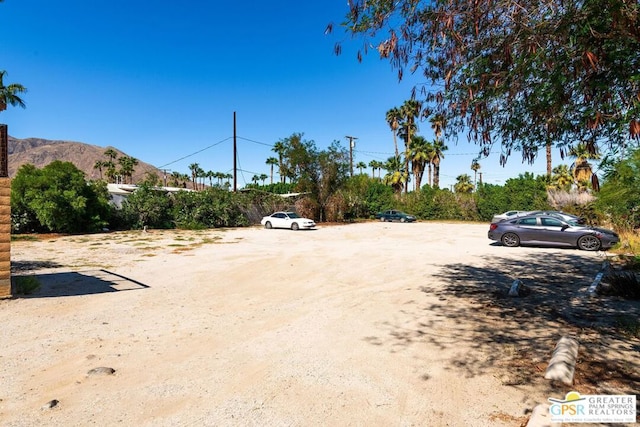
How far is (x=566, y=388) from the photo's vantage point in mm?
3334

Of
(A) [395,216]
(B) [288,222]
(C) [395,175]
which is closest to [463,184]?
(C) [395,175]

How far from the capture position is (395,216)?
36.0 m

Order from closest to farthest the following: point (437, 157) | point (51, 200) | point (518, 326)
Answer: point (518, 326), point (51, 200), point (437, 157)

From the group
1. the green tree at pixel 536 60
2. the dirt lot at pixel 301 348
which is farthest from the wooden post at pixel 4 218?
the green tree at pixel 536 60

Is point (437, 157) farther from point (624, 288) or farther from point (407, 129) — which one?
point (624, 288)

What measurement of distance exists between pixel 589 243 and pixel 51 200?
26.2 metres

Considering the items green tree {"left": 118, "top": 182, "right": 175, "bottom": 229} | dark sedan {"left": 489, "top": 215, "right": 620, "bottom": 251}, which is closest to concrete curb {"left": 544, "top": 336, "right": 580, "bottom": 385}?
dark sedan {"left": 489, "top": 215, "right": 620, "bottom": 251}

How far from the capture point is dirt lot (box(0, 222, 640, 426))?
3102mm

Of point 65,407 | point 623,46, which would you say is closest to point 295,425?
point 65,407

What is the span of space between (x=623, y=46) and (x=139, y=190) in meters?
27.8

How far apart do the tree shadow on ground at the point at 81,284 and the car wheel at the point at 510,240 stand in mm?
13686

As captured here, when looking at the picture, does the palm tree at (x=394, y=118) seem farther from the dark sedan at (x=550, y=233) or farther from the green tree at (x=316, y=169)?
the dark sedan at (x=550, y=233)

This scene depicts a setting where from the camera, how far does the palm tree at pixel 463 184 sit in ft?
187

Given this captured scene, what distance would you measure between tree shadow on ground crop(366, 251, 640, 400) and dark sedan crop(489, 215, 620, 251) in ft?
20.6
